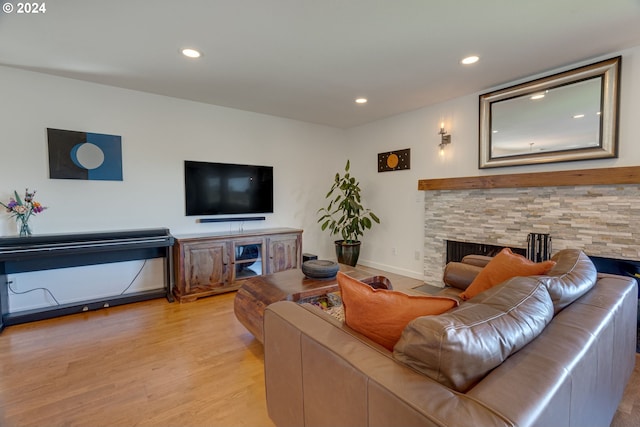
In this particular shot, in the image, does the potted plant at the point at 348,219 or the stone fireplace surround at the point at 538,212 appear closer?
the stone fireplace surround at the point at 538,212

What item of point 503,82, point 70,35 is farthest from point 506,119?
point 70,35

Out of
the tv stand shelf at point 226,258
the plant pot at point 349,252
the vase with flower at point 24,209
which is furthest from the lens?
the plant pot at point 349,252

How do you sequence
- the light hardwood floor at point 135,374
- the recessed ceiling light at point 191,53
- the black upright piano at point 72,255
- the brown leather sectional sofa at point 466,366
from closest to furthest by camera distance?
the brown leather sectional sofa at point 466,366
the light hardwood floor at point 135,374
the recessed ceiling light at point 191,53
the black upright piano at point 72,255

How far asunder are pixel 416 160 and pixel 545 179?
1.55 m

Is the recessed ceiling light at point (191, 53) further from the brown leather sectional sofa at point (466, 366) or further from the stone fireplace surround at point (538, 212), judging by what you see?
the stone fireplace surround at point (538, 212)

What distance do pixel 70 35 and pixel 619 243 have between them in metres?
4.69

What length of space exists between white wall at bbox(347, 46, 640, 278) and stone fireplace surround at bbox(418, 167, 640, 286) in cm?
17

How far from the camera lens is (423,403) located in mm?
668

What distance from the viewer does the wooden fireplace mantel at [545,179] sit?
7.97 feet

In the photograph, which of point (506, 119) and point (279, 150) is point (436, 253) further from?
point (279, 150)

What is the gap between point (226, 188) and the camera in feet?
12.8

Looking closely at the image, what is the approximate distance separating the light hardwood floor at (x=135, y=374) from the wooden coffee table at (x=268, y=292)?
0.94 ft

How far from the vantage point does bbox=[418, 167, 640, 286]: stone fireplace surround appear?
8.10 feet

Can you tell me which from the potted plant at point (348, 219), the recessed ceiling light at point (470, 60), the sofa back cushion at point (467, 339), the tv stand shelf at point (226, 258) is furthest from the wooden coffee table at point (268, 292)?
the recessed ceiling light at point (470, 60)
